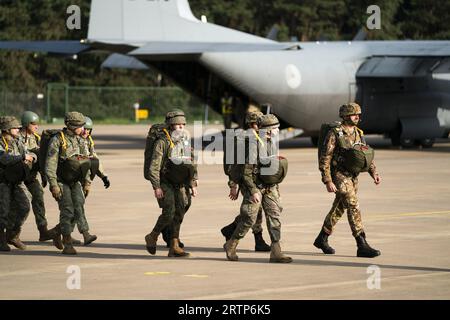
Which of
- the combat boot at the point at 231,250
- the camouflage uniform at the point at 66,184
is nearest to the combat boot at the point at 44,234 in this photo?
the camouflage uniform at the point at 66,184

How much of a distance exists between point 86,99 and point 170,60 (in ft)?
103

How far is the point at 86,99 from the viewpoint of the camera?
222 ft

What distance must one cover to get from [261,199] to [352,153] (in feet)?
4.91

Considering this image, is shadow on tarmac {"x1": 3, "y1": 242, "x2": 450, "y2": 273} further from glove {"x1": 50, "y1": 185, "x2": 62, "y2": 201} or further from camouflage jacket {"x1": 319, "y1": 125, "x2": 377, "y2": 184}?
camouflage jacket {"x1": 319, "y1": 125, "x2": 377, "y2": 184}

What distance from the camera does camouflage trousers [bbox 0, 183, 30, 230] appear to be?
15.3 metres

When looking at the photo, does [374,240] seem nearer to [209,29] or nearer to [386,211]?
[386,211]

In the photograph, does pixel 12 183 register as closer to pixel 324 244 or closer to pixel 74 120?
pixel 74 120

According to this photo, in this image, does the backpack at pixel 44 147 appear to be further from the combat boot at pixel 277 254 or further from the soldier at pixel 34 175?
the combat boot at pixel 277 254

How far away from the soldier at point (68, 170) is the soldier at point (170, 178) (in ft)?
3.43

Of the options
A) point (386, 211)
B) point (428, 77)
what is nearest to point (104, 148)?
point (428, 77)

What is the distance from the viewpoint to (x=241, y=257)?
14.4 m

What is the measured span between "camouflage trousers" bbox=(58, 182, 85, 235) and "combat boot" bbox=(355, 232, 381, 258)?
3893mm

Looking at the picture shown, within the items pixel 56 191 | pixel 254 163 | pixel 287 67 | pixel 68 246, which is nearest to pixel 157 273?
pixel 254 163

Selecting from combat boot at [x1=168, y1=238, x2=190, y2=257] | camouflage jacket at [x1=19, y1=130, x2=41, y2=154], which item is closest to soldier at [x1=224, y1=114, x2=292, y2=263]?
combat boot at [x1=168, y1=238, x2=190, y2=257]
